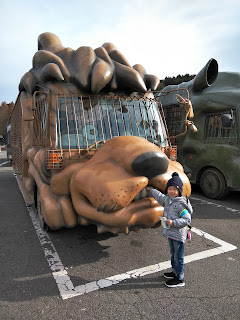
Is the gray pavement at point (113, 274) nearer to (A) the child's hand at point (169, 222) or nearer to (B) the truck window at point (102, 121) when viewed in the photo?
(A) the child's hand at point (169, 222)

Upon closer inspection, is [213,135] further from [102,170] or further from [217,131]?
[102,170]

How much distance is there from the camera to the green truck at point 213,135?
6.01 meters

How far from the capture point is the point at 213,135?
21.4 ft

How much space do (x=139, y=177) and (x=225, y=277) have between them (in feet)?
5.12

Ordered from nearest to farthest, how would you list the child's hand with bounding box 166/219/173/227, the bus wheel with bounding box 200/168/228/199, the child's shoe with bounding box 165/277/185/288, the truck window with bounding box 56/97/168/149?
the child's hand with bounding box 166/219/173/227, the child's shoe with bounding box 165/277/185/288, the truck window with bounding box 56/97/168/149, the bus wheel with bounding box 200/168/228/199

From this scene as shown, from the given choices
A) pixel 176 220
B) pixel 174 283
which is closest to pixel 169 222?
pixel 176 220

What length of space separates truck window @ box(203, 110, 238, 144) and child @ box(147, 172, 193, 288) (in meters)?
3.99

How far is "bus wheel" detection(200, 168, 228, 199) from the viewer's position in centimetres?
635

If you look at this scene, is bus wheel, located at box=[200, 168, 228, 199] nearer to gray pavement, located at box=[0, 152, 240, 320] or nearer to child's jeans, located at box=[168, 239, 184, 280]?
gray pavement, located at box=[0, 152, 240, 320]

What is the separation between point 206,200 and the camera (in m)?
6.55

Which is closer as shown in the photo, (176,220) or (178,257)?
(176,220)

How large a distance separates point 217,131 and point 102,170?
4479 millimetres

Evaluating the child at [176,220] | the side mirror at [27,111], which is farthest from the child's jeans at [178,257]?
the side mirror at [27,111]

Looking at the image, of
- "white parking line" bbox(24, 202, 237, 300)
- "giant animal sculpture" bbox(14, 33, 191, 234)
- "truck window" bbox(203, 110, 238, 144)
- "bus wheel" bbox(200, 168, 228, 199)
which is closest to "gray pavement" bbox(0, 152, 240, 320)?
"white parking line" bbox(24, 202, 237, 300)
